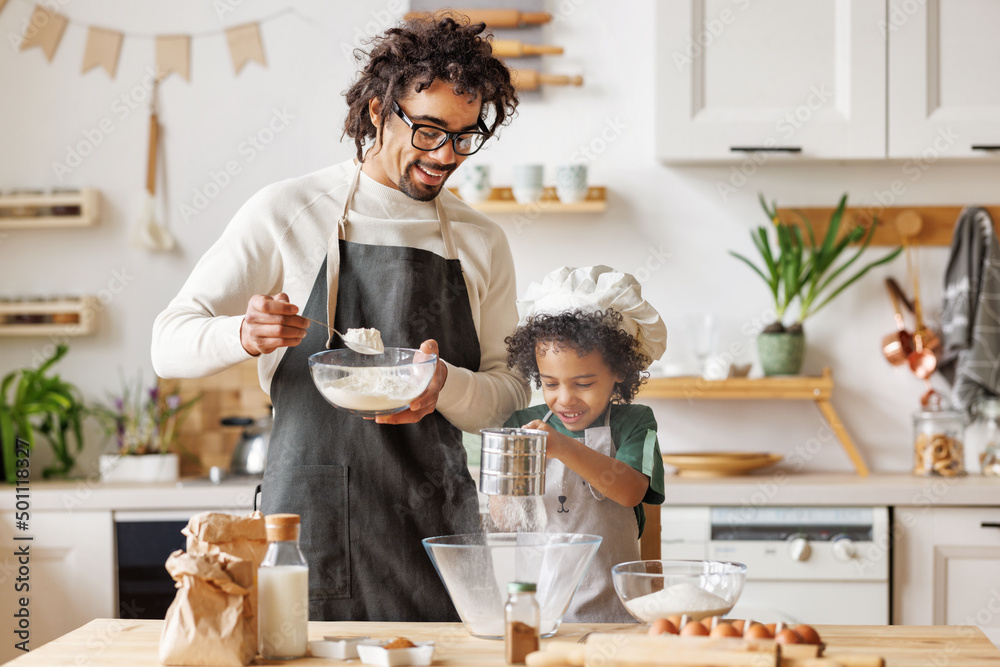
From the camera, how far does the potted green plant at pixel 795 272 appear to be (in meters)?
2.81

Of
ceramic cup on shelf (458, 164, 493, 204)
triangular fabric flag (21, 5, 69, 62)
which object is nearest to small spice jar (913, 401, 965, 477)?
ceramic cup on shelf (458, 164, 493, 204)

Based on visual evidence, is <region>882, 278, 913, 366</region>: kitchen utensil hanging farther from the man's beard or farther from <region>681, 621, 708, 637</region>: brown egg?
<region>681, 621, 708, 637</region>: brown egg

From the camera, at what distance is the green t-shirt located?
1.39 meters

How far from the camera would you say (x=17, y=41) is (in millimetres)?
3033

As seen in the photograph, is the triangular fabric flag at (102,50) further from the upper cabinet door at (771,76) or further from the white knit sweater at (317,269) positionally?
the white knit sweater at (317,269)

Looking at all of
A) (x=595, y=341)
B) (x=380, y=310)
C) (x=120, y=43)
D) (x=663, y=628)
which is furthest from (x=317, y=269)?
(x=120, y=43)

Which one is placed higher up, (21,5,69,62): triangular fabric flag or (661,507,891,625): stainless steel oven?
(21,5,69,62): triangular fabric flag

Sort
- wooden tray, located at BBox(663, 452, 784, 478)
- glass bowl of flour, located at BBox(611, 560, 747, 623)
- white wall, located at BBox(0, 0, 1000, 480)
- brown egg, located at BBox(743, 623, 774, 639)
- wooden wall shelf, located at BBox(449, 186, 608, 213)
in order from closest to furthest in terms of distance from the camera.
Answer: brown egg, located at BBox(743, 623, 774, 639), glass bowl of flour, located at BBox(611, 560, 747, 623), wooden tray, located at BBox(663, 452, 784, 478), wooden wall shelf, located at BBox(449, 186, 608, 213), white wall, located at BBox(0, 0, 1000, 480)

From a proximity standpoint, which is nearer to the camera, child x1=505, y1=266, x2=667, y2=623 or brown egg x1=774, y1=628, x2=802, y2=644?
brown egg x1=774, y1=628, x2=802, y2=644

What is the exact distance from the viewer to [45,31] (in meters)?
3.04

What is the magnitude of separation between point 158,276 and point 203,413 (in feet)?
1.56

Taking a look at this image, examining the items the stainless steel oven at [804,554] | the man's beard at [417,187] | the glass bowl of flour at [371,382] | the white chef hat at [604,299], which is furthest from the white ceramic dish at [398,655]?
the stainless steel oven at [804,554]

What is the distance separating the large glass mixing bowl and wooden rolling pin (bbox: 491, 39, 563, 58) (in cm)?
210

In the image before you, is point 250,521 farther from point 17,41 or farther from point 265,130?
point 17,41
